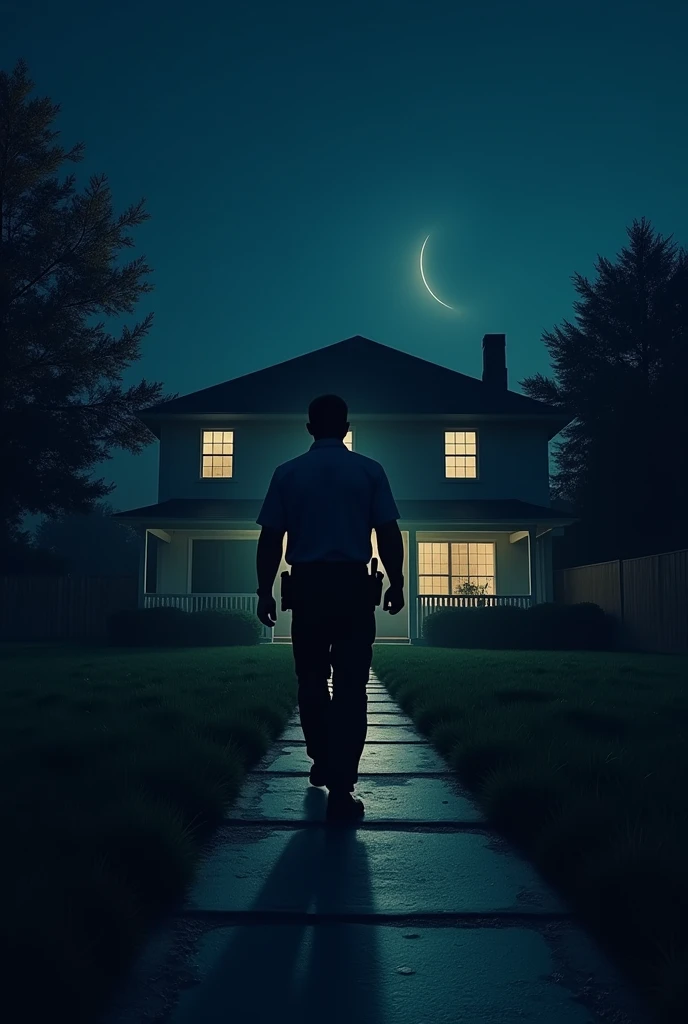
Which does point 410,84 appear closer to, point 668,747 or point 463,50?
point 463,50

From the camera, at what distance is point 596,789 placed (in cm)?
355

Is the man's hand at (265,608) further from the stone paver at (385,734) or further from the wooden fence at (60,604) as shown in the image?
the wooden fence at (60,604)

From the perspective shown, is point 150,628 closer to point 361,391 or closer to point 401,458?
point 401,458

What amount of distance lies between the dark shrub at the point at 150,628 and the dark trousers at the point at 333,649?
50.7 feet

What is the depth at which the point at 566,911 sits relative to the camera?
260 centimetres

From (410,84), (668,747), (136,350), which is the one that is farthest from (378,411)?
(410,84)

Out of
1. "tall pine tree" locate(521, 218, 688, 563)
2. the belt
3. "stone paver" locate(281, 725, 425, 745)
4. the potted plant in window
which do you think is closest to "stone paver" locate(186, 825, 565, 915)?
the belt

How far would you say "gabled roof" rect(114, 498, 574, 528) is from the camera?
68.9 ft

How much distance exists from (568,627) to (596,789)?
15796mm

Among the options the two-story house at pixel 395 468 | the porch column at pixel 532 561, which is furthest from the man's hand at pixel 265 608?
the two-story house at pixel 395 468

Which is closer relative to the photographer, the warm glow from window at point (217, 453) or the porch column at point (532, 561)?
the porch column at point (532, 561)

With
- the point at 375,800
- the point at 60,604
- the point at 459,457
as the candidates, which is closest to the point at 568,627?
the point at 459,457

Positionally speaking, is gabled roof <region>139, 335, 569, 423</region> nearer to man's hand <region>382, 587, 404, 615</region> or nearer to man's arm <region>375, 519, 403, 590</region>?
man's arm <region>375, 519, 403, 590</region>

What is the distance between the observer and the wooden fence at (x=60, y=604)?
79.4 ft
